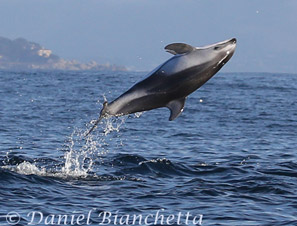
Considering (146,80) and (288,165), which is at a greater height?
(146,80)

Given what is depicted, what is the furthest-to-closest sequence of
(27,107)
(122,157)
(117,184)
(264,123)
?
(27,107) < (264,123) < (122,157) < (117,184)

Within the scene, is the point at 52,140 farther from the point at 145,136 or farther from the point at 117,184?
the point at 117,184

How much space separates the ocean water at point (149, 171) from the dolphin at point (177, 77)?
2200mm

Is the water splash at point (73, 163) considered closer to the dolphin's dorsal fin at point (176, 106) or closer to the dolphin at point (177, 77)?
the dolphin at point (177, 77)

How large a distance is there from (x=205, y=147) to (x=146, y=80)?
14.3 m

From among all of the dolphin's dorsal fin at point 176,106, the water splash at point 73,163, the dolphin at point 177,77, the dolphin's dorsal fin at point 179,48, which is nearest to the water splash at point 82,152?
the water splash at point 73,163

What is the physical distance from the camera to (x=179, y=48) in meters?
12.6

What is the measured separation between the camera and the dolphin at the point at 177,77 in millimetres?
12391

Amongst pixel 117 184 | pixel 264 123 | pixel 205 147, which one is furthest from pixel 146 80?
pixel 264 123

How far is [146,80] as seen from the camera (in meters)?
12.7

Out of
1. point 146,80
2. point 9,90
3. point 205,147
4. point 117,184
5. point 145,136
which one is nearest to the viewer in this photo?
point 146,80

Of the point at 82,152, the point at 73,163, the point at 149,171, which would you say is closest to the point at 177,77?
the point at 149,171

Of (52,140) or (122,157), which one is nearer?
(122,157)

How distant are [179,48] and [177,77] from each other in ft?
1.85
